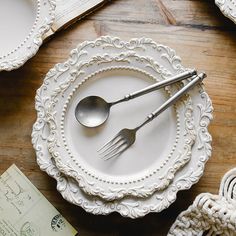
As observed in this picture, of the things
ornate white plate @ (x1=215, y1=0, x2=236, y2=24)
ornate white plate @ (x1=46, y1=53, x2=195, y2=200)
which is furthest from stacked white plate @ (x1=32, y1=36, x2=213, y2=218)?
ornate white plate @ (x1=215, y1=0, x2=236, y2=24)

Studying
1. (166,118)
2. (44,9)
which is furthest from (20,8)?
(166,118)

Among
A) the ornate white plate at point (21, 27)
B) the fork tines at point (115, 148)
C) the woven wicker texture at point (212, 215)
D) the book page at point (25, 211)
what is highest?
the ornate white plate at point (21, 27)

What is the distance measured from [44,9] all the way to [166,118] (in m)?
0.29

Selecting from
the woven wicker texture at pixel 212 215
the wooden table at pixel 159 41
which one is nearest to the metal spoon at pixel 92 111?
the wooden table at pixel 159 41

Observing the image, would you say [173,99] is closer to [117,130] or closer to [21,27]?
[117,130]

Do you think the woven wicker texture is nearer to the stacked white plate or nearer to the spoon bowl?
the stacked white plate

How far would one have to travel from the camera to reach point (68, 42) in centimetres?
110

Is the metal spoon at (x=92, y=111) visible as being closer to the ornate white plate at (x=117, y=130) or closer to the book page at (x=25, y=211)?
the ornate white plate at (x=117, y=130)

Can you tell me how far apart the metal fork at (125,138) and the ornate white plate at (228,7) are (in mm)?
120

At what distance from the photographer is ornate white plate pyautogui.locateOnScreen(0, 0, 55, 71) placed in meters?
1.03

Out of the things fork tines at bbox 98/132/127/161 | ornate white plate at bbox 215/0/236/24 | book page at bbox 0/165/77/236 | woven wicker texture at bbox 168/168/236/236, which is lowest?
book page at bbox 0/165/77/236

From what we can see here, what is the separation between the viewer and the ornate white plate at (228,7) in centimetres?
103

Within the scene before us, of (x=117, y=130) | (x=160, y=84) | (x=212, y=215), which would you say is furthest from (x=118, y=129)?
(x=212, y=215)

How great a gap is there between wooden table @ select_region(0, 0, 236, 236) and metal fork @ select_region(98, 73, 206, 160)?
82 millimetres
